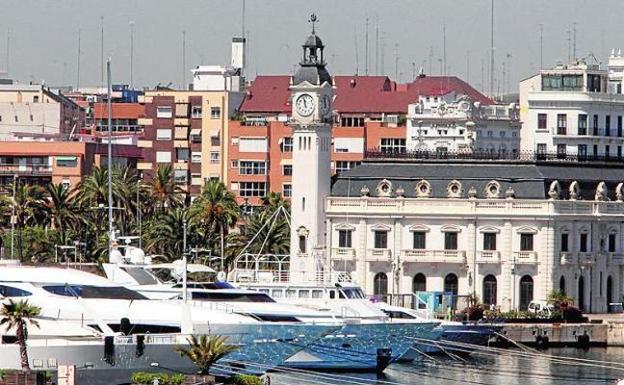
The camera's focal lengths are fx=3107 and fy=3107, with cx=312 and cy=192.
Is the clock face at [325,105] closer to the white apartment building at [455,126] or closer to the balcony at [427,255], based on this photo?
the balcony at [427,255]

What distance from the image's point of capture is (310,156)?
163500 millimetres

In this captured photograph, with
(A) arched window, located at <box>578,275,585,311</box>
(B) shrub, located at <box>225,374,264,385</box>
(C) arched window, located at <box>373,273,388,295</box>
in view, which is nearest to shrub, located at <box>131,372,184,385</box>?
(B) shrub, located at <box>225,374,264,385</box>

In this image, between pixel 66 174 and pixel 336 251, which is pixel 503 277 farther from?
pixel 66 174

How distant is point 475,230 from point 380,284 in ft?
19.0

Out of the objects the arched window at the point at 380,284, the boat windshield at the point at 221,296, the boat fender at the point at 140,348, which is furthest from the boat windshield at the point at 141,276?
the arched window at the point at 380,284

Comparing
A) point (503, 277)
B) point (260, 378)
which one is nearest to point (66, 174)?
point (503, 277)

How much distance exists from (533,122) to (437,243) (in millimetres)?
29597

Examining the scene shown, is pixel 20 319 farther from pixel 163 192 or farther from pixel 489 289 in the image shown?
pixel 163 192

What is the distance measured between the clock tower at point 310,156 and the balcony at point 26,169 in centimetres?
3243

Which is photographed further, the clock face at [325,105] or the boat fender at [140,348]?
the clock face at [325,105]

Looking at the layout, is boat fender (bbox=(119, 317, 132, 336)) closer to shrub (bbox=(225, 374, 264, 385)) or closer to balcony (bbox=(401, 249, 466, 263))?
shrub (bbox=(225, 374, 264, 385))

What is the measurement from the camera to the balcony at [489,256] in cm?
16250

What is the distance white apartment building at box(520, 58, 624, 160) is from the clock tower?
2613 cm

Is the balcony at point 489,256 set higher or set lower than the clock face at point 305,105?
lower
